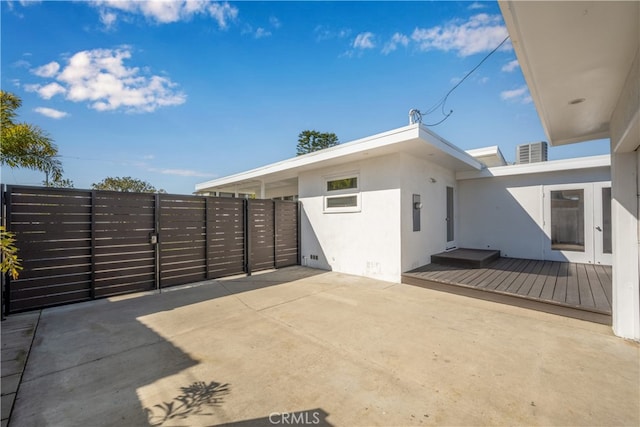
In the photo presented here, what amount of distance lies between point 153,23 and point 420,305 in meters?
8.39

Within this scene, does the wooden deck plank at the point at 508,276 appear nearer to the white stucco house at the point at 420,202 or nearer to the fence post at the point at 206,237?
the white stucco house at the point at 420,202

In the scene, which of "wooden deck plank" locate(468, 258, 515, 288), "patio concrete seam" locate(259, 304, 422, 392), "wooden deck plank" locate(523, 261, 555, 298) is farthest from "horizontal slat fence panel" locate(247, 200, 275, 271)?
"wooden deck plank" locate(523, 261, 555, 298)

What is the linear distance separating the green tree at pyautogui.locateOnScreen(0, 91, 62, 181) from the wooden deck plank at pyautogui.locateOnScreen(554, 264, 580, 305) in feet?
30.5

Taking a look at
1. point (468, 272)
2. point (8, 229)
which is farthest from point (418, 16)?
point (8, 229)

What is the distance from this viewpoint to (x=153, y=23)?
6.04 metres

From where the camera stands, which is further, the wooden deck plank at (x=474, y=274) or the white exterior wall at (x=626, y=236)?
the wooden deck plank at (x=474, y=274)

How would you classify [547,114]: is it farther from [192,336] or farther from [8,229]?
[8,229]

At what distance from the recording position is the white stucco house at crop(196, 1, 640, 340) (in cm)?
204

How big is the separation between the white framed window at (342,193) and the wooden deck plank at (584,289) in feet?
13.7

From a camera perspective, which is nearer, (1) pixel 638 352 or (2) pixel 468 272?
(1) pixel 638 352

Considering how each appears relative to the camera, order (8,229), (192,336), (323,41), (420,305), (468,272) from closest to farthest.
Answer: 1. (192,336)
2. (8,229)
3. (420,305)
4. (468,272)
5. (323,41)

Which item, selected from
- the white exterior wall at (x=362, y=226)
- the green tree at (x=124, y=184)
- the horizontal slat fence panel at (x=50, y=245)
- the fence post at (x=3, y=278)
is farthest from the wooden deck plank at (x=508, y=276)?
the green tree at (x=124, y=184)

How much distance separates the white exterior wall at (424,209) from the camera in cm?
583

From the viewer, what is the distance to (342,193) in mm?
6824
